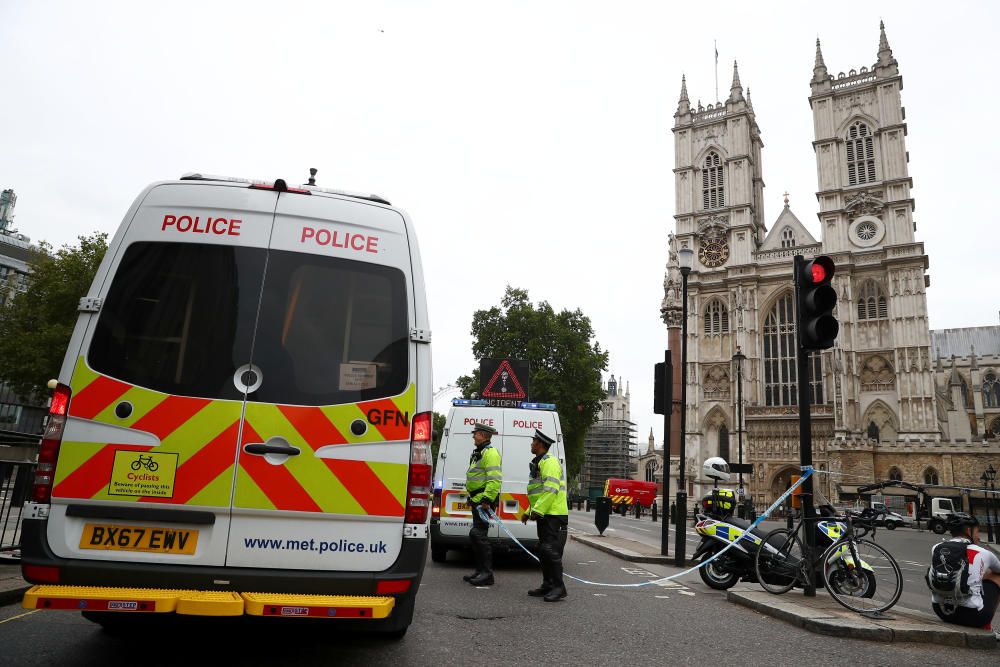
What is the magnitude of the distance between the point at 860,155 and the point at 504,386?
150ft

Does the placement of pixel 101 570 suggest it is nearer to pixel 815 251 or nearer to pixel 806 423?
pixel 806 423

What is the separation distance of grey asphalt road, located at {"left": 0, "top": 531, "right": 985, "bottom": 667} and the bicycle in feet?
2.78

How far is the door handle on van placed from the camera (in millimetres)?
3275

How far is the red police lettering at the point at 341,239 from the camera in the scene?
3.67 m

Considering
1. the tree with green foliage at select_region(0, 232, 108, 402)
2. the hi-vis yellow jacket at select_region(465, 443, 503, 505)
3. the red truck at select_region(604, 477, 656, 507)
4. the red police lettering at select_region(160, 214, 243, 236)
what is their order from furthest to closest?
the red truck at select_region(604, 477, 656, 507) < the tree with green foliage at select_region(0, 232, 108, 402) < the hi-vis yellow jacket at select_region(465, 443, 503, 505) < the red police lettering at select_region(160, 214, 243, 236)

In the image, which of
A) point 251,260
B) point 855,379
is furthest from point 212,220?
point 855,379

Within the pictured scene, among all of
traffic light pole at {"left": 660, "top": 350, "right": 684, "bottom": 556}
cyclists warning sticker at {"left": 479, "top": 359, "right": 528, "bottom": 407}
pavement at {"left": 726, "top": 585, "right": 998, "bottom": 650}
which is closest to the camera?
pavement at {"left": 726, "top": 585, "right": 998, "bottom": 650}

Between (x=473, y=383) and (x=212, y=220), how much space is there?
3570 centimetres

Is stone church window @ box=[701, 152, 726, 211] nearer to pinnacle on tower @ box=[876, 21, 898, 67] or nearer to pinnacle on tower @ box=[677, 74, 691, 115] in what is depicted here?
pinnacle on tower @ box=[677, 74, 691, 115]

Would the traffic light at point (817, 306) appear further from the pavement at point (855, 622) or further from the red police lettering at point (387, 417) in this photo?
the red police lettering at point (387, 417)

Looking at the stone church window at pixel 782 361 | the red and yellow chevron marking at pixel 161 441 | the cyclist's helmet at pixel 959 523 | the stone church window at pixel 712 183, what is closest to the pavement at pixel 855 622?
the cyclist's helmet at pixel 959 523

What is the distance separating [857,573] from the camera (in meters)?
6.41

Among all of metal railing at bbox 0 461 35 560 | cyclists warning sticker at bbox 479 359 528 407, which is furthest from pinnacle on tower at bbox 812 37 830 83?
metal railing at bbox 0 461 35 560

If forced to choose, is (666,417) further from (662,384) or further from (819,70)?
(819,70)
